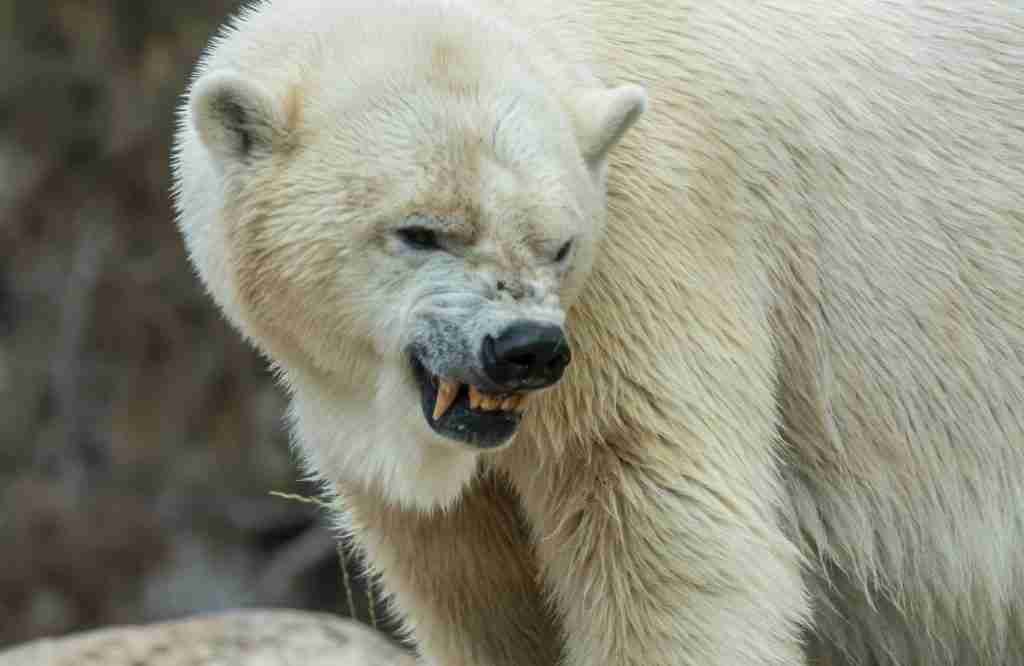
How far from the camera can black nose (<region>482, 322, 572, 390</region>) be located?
3.46m

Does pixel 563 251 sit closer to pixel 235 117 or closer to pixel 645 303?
pixel 645 303

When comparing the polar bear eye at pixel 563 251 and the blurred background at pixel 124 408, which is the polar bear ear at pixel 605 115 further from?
the blurred background at pixel 124 408

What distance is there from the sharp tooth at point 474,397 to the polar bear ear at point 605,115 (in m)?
0.48

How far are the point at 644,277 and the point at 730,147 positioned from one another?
365 mm

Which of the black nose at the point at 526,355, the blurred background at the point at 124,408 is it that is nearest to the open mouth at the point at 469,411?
the black nose at the point at 526,355

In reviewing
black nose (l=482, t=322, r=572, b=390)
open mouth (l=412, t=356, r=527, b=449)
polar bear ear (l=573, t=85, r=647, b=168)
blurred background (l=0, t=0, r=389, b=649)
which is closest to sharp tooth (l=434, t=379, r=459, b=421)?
open mouth (l=412, t=356, r=527, b=449)

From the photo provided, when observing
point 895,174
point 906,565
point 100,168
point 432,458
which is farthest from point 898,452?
point 100,168

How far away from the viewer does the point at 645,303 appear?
3.89 m

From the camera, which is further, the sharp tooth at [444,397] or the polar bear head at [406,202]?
the sharp tooth at [444,397]

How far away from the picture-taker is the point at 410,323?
12.0ft

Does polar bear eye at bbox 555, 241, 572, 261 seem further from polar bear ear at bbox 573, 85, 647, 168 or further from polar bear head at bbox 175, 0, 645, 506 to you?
polar bear ear at bbox 573, 85, 647, 168

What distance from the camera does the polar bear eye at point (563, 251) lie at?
3.64 meters

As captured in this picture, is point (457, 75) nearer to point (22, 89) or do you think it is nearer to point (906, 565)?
point (906, 565)

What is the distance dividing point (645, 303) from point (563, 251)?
0.96 ft
